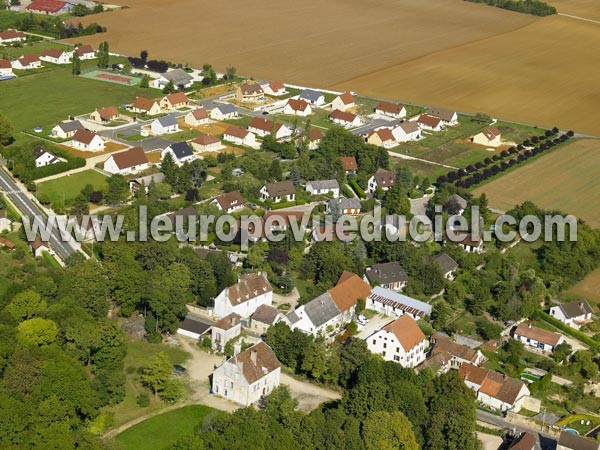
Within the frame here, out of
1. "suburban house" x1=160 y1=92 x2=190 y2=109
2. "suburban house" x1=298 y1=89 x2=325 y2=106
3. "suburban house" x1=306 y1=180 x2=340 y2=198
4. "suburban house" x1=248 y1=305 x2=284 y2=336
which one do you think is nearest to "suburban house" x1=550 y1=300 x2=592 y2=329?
"suburban house" x1=248 y1=305 x2=284 y2=336

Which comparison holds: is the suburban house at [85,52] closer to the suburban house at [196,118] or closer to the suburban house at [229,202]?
the suburban house at [196,118]

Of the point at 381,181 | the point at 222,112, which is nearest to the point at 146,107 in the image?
the point at 222,112

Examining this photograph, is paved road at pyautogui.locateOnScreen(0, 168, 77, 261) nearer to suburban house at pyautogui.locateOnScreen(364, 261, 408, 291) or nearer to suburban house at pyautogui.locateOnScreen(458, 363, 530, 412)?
suburban house at pyautogui.locateOnScreen(364, 261, 408, 291)

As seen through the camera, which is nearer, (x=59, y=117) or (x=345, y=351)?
(x=345, y=351)

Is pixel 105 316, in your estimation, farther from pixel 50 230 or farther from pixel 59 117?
pixel 59 117

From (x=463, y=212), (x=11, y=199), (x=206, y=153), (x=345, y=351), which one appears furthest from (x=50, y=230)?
(x=463, y=212)

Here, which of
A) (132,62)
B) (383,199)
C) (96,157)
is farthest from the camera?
(132,62)
